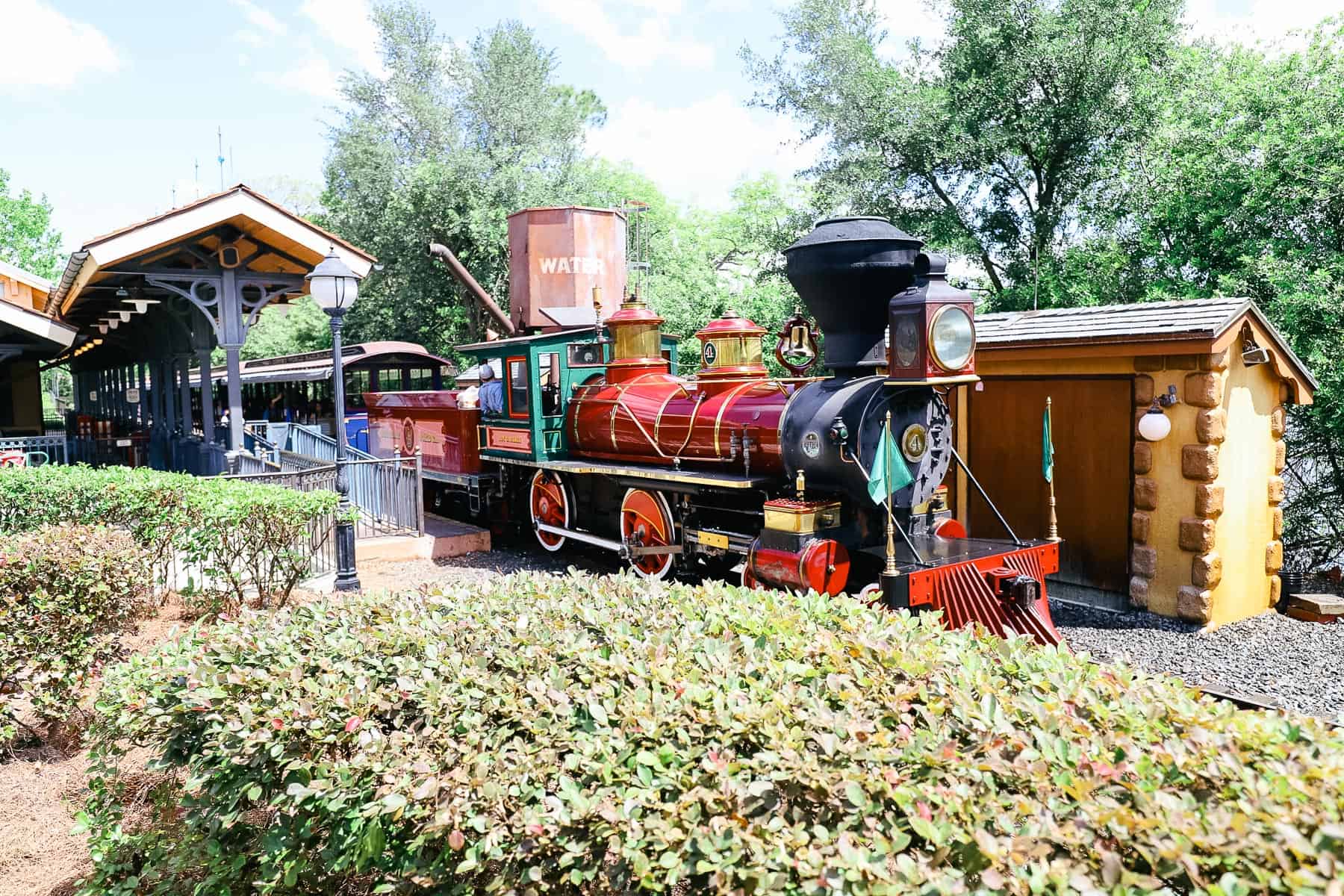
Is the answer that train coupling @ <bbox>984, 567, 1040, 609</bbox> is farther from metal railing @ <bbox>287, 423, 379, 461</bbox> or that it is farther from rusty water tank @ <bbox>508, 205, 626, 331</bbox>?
rusty water tank @ <bbox>508, 205, 626, 331</bbox>

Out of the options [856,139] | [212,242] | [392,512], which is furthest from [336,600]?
[856,139]

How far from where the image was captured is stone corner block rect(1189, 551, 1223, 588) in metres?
7.22

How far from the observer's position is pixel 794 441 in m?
6.96

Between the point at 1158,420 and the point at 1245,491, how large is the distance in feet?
4.22

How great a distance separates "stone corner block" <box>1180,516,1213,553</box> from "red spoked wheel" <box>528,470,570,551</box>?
621 centimetres

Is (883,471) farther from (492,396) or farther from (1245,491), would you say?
(492,396)

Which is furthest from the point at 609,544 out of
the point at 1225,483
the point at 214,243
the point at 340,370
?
the point at 214,243

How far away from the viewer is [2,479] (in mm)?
7406

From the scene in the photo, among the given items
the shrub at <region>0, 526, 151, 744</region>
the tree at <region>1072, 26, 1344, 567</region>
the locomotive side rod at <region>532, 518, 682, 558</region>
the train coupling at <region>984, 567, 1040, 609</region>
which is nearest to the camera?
the shrub at <region>0, 526, 151, 744</region>

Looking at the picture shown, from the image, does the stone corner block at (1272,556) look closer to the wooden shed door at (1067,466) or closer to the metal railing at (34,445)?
the wooden shed door at (1067,466)

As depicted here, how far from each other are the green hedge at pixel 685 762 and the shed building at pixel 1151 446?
208 inches

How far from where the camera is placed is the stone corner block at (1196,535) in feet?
23.7

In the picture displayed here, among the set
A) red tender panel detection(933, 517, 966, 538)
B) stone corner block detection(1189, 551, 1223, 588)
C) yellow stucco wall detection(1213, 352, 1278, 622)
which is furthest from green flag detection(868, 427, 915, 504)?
yellow stucco wall detection(1213, 352, 1278, 622)

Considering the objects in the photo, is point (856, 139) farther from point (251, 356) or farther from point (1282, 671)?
point (251, 356)
